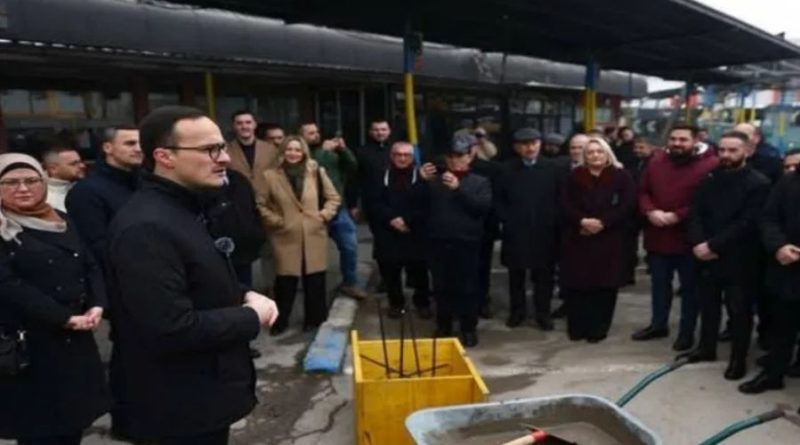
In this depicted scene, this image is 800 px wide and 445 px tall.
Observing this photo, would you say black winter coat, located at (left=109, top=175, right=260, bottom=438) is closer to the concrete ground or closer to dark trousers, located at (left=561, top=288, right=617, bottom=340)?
the concrete ground

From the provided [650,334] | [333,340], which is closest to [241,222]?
[333,340]

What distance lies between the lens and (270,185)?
4914 millimetres

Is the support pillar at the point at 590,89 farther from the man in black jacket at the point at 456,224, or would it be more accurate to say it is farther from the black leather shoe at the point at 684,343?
the black leather shoe at the point at 684,343

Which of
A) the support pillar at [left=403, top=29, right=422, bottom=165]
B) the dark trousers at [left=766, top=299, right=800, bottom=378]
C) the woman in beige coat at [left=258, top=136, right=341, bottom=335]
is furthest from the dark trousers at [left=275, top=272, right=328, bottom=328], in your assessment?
the dark trousers at [left=766, top=299, right=800, bottom=378]

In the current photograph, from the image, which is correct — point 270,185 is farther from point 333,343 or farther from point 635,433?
point 635,433

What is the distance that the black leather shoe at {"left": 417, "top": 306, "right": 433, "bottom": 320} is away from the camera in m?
5.71

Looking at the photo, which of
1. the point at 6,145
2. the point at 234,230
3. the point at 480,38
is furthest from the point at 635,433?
the point at 480,38

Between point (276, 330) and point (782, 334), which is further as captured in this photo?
point (276, 330)

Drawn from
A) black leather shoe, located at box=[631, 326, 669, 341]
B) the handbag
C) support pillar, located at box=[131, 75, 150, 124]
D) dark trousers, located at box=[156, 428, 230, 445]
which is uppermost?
support pillar, located at box=[131, 75, 150, 124]

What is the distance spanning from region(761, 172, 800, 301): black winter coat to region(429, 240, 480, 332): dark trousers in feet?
5.99

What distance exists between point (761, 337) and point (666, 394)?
1.30 metres

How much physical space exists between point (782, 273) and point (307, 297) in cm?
323

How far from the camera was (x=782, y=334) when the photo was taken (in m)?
3.93

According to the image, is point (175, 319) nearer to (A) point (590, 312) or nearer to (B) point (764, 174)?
(A) point (590, 312)
